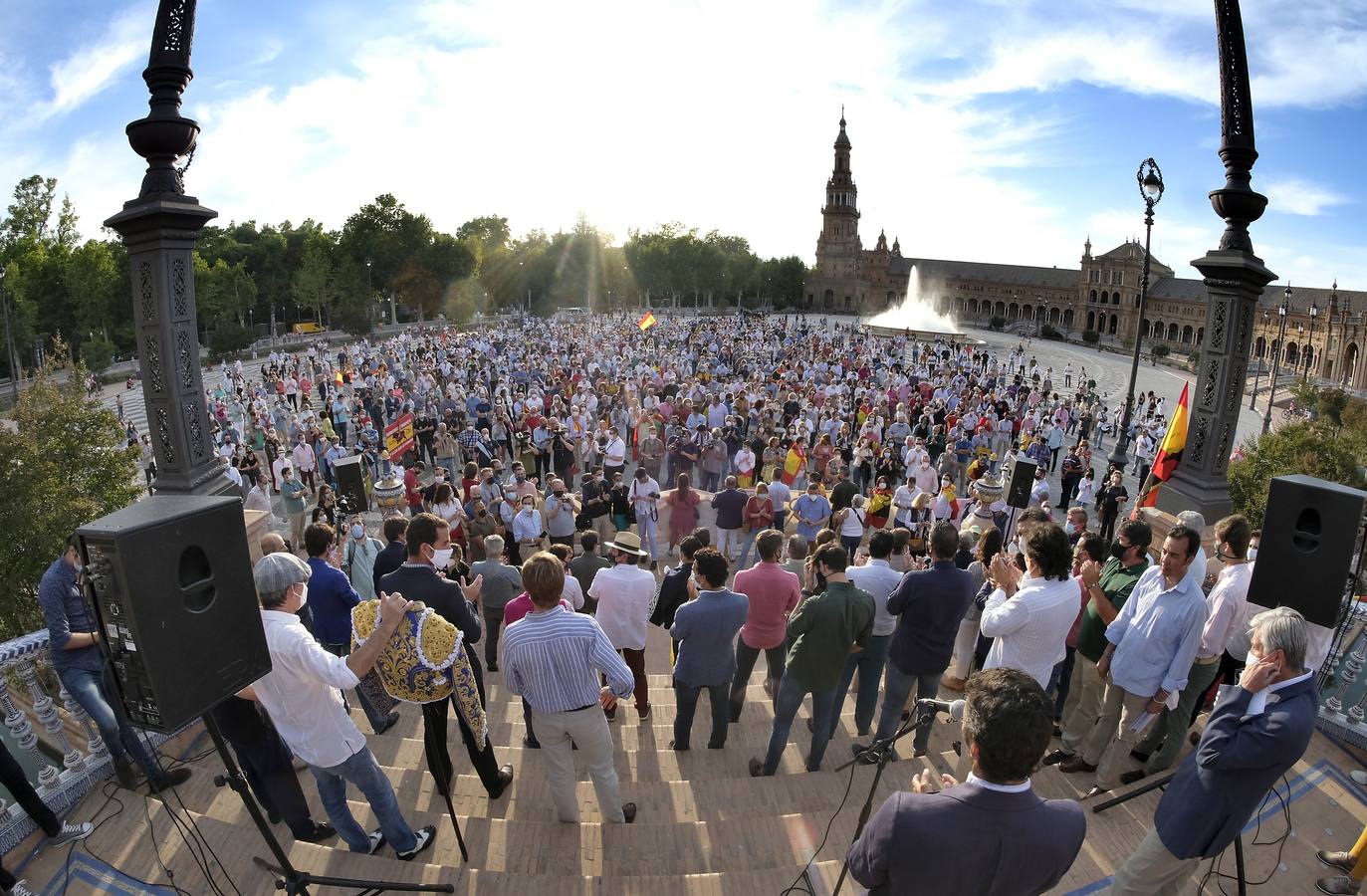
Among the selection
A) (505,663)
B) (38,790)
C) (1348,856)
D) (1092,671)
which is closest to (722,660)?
(505,663)

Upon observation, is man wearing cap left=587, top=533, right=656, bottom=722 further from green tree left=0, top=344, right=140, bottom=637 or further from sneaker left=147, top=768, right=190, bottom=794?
green tree left=0, top=344, right=140, bottom=637

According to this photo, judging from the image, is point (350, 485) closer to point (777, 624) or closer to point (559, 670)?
point (777, 624)

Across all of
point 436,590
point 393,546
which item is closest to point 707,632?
point 436,590

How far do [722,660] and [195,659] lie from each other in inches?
123

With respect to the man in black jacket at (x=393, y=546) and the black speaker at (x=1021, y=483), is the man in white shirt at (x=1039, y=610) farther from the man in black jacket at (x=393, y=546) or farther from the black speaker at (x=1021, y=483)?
the black speaker at (x=1021, y=483)

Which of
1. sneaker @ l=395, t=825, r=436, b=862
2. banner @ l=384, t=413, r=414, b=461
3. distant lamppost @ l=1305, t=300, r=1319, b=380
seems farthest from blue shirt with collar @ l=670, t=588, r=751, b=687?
distant lamppost @ l=1305, t=300, r=1319, b=380

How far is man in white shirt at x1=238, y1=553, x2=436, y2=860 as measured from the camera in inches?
131

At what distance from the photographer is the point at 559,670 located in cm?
384

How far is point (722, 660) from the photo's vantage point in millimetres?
5031

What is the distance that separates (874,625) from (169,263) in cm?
579

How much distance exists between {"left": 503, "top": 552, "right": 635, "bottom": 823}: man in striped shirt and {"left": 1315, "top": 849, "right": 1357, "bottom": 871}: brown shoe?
3794 mm

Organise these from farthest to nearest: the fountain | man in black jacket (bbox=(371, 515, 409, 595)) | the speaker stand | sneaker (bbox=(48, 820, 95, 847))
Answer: the fountain, man in black jacket (bbox=(371, 515, 409, 595)), sneaker (bbox=(48, 820, 95, 847)), the speaker stand

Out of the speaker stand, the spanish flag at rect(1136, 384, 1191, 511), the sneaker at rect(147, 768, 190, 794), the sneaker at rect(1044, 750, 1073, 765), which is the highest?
the spanish flag at rect(1136, 384, 1191, 511)

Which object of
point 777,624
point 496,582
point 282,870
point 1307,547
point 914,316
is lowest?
point 282,870
